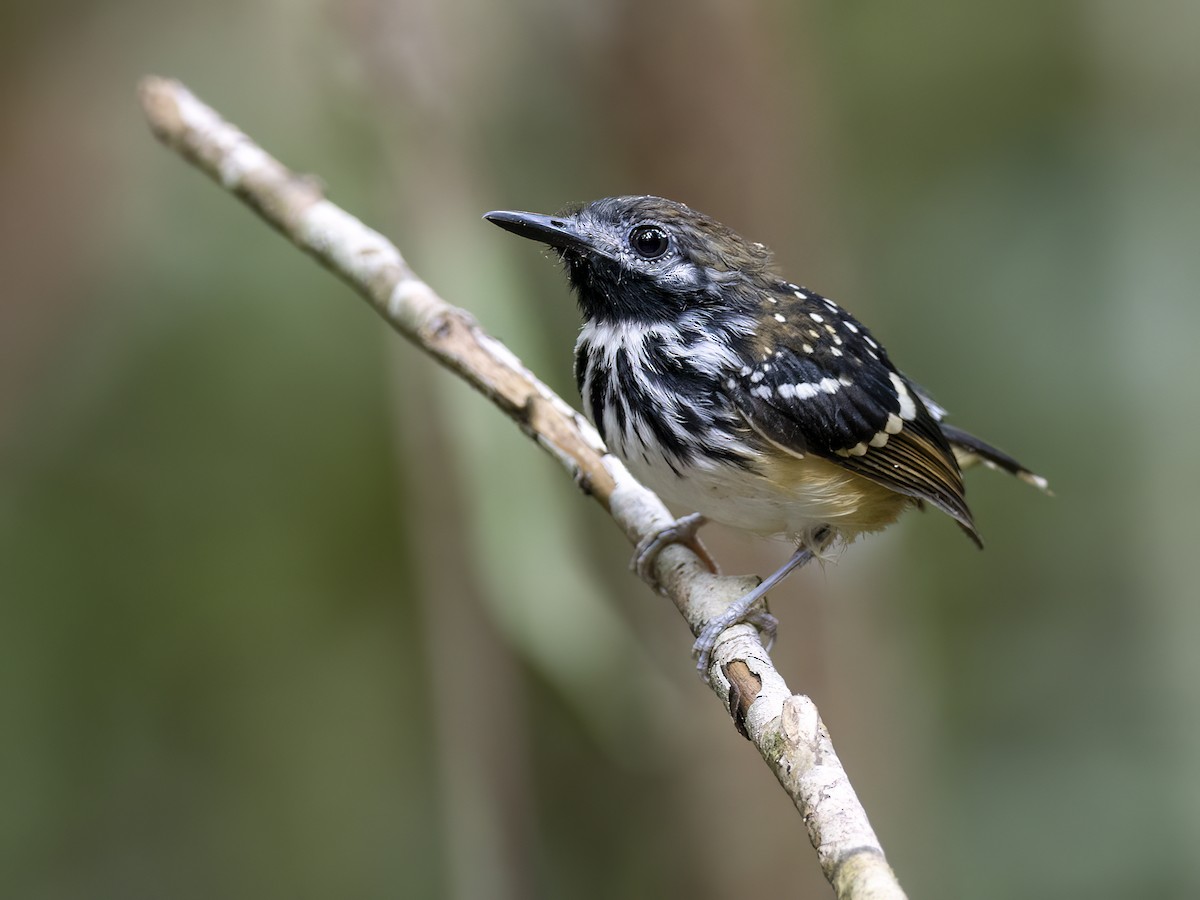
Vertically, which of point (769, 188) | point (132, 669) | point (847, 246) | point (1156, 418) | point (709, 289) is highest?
point (847, 246)

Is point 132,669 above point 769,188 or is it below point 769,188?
below

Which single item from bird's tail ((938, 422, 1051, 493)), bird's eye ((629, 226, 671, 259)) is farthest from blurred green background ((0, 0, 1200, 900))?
bird's eye ((629, 226, 671, 259))

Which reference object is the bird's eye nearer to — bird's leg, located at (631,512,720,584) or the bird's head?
the bird's head

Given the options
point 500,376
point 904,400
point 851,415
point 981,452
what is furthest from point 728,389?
point 981,452

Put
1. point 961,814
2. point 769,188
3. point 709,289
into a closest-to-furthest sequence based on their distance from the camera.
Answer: point 709,289 → point 769,188 → point 961,814

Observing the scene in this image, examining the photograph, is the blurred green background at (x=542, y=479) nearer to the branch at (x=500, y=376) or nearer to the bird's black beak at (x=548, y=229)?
the branch at (x=500, y=376)

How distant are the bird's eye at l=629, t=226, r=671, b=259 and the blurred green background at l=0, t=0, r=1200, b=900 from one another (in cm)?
117

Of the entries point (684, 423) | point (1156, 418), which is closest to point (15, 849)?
point (684, 423)

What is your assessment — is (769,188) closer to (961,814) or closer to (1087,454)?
(1087,454)

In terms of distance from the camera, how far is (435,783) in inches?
230

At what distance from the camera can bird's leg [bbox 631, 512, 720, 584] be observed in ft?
9.70

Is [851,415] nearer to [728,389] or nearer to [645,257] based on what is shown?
[728,389]

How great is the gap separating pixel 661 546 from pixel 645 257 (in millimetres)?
699

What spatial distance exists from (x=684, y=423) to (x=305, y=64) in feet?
7.67
